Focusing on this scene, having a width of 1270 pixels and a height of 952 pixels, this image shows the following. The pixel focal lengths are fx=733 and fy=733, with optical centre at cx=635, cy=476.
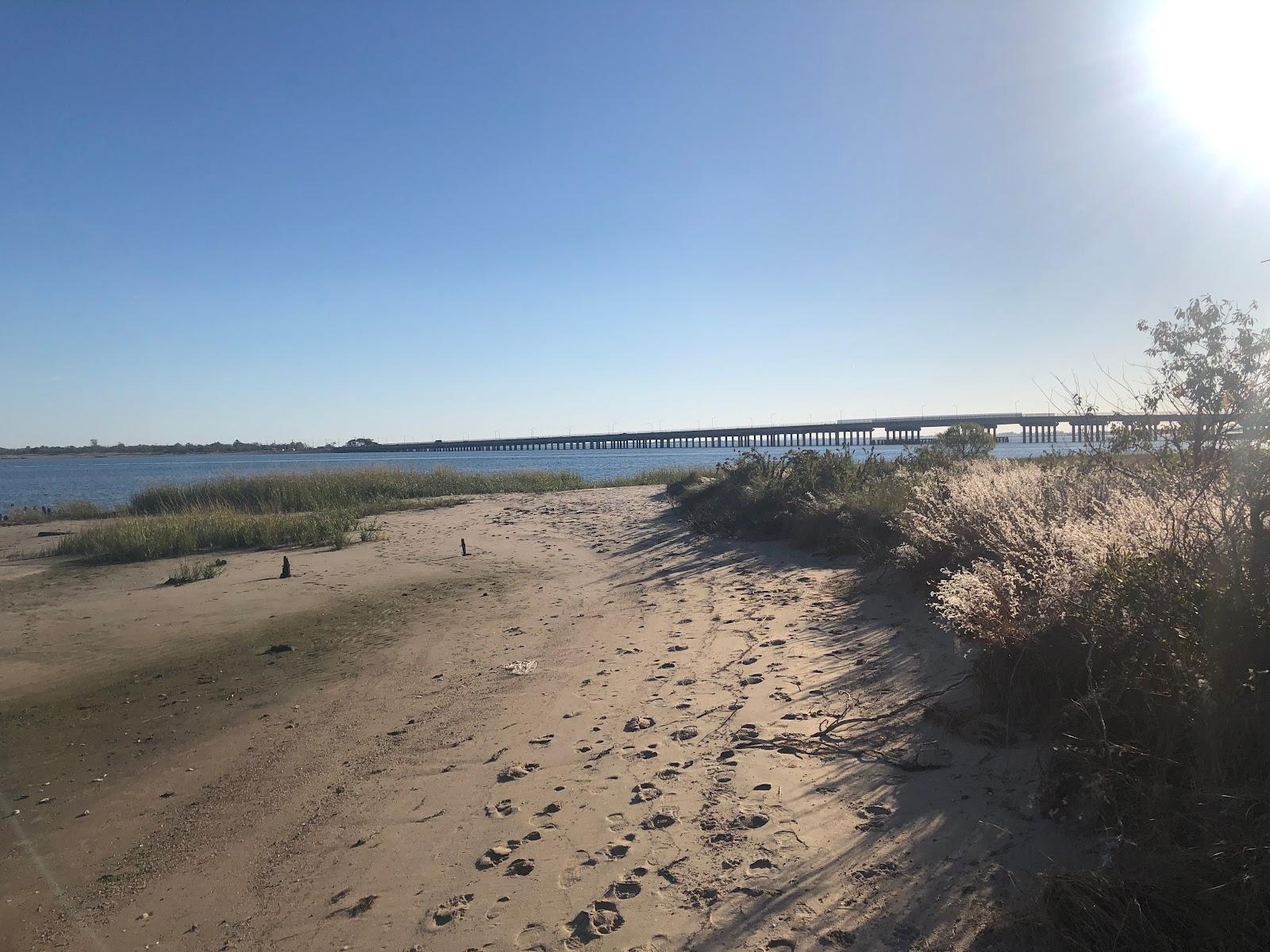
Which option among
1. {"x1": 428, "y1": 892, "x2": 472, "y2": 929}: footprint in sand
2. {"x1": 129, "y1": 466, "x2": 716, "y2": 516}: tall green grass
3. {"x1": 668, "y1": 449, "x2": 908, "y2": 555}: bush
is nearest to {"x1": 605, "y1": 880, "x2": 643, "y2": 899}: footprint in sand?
{"x1": 428, "y1": 892, "x2": 472, "y2": 929}: footprint in sand

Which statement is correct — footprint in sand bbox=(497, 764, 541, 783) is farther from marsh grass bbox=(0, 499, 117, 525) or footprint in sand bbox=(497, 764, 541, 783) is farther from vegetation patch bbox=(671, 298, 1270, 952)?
marsh grass bbox=(0, 499, 117, 525)

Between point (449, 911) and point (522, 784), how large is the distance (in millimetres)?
1176

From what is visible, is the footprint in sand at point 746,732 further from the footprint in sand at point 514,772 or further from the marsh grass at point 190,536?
the marsh grass at point 190,536

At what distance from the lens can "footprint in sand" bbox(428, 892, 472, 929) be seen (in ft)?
9.95

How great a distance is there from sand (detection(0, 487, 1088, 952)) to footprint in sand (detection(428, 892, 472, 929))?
12 mm

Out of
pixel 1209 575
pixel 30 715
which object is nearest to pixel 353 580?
pixel 30 715

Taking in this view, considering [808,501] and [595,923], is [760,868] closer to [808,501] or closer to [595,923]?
[595,923]

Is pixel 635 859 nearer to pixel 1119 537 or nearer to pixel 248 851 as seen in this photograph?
pixel 248 851

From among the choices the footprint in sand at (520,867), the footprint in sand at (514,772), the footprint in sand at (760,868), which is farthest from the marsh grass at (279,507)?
the footprint in sand at (760,868)

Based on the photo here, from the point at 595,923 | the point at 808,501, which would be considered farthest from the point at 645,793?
the point at 808,501

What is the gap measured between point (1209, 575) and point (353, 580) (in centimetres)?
1101

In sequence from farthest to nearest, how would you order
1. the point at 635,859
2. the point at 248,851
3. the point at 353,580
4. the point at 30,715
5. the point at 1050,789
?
the point at 353,580
the point at 30,715
the point at 248,851
the point at 635,859
the point at 1050,789

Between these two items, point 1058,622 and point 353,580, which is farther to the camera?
point 353,580

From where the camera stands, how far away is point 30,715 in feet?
21.0
